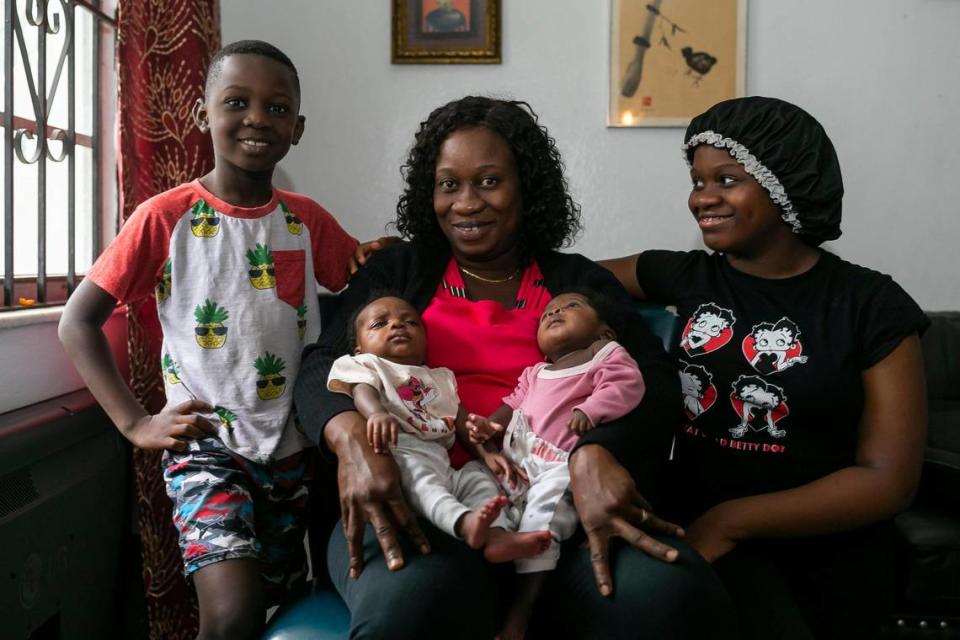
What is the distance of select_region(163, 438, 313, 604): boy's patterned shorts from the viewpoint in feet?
4.71

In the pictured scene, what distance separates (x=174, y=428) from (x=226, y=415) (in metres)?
0.11

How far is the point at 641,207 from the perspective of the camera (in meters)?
2.64

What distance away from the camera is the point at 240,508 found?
4.88 feet

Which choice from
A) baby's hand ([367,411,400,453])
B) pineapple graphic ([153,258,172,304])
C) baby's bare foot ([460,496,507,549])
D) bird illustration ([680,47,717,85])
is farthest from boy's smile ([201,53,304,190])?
bird illustration ([680,47,717,85])

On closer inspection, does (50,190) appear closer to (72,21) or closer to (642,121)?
(72,21)

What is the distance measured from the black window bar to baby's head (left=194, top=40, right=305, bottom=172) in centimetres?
54

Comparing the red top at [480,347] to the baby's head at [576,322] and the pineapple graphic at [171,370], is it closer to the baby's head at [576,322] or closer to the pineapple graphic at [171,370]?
the baby's head at [576,322]

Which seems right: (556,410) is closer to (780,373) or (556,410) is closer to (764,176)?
(780,373)

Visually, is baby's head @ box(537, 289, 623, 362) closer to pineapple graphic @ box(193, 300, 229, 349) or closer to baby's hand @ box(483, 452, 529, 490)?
baby's hand @ box(483, 452, 529, 490)

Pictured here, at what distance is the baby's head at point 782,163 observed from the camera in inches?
61.1

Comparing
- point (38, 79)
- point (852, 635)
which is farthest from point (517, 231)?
point (38, 79)

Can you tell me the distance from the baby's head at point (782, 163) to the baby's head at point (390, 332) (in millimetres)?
701

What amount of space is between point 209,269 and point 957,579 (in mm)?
1893

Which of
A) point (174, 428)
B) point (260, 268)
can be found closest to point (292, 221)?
point (260, 268)
